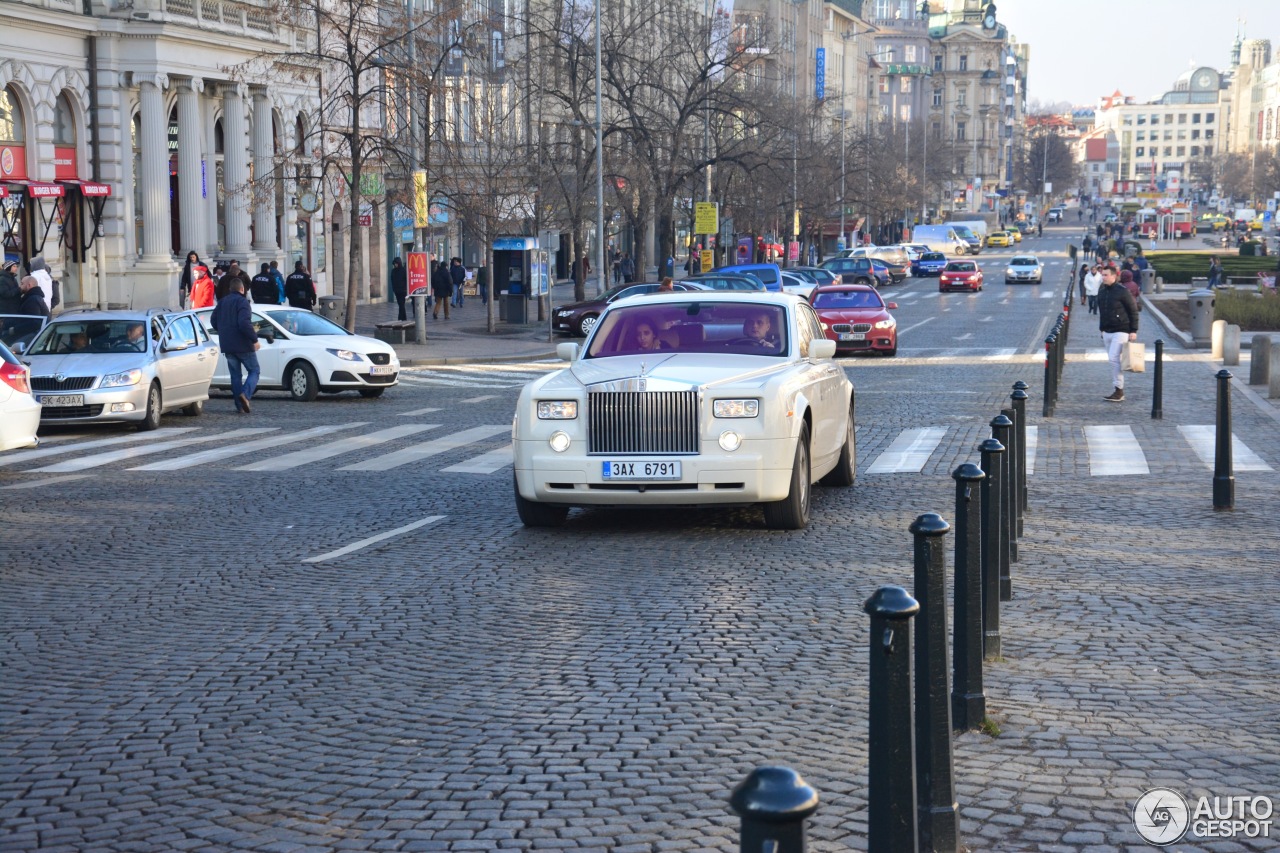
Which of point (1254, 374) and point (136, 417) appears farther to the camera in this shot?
point (1254, 374)

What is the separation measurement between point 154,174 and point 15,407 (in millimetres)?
28074

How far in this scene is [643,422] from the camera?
11.4 meters

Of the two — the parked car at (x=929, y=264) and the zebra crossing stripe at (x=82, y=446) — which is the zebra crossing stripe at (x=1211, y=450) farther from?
the parked car at (x=929, y=264)

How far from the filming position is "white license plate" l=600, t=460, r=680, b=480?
11.4 meters

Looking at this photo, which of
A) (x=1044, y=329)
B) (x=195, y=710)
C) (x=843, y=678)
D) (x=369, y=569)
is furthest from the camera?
(x=1044, y=329)

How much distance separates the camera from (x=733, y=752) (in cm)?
628

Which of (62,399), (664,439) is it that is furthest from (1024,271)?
(664,439)

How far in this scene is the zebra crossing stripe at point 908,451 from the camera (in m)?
15.8

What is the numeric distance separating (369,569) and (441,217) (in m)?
44.5

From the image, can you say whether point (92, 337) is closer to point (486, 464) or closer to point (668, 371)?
point (486, 464)

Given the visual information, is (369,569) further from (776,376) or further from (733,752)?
(733,752)

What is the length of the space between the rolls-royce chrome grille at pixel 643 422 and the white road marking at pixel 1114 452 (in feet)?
17.5

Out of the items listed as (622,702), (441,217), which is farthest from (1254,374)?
(441,217)

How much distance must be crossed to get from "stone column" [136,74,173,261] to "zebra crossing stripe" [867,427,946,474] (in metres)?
27.5
